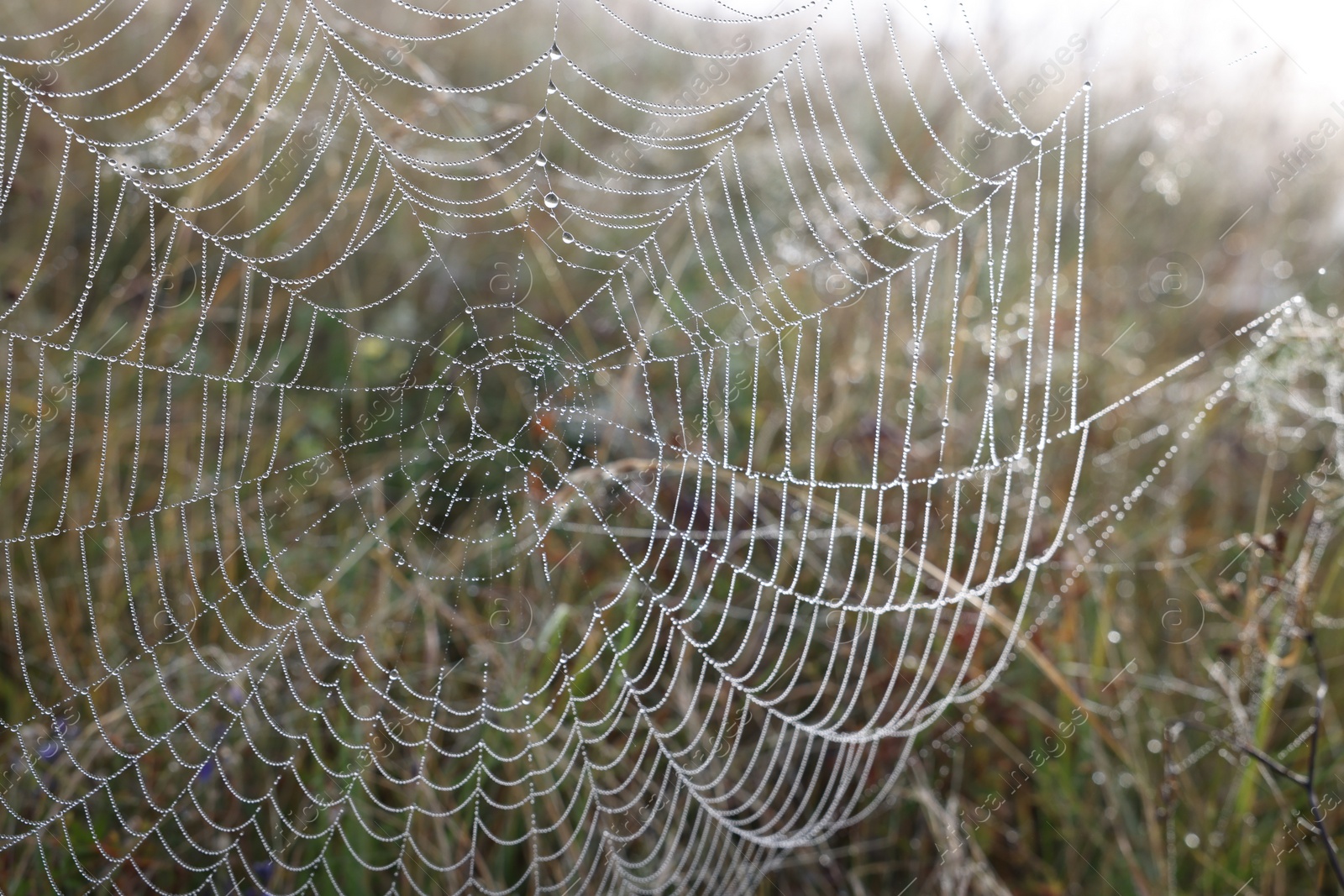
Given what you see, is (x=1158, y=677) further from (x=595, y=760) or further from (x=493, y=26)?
(x=493, y=26)

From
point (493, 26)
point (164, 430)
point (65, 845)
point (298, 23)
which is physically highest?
point (493, 26)

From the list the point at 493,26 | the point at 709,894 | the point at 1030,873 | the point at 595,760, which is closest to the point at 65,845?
the point at 595,760

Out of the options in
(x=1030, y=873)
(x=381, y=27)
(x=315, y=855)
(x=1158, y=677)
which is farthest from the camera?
(x=381, y=27)

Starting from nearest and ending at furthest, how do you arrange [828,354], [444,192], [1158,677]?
[1158,677], [828,354], [444,192]

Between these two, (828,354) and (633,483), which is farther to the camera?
(828,354)

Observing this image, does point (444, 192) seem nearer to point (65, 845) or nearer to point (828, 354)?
point (828, 354)

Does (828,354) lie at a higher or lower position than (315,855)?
higher
